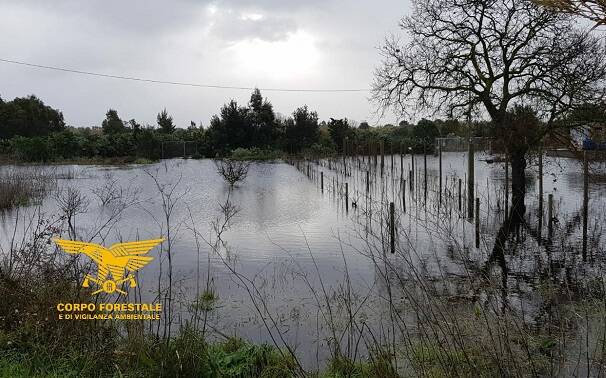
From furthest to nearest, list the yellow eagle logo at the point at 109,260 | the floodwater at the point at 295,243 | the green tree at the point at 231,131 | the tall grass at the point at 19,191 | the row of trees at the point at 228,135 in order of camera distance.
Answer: the green tree at the point at 231,131 → the row of trees at the point at 228,135 → the tall grass at the point at 19,191 → the floodwater at the point at 295,243 → the yellow eagle logo at the point at 109,260

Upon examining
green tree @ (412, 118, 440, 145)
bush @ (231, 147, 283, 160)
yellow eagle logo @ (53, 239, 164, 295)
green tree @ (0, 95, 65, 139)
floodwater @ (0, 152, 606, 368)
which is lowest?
floodwater @ (0, 152, 606, 368)

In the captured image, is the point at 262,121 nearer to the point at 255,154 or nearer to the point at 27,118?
the point at 255,154

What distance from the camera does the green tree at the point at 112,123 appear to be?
52844mm

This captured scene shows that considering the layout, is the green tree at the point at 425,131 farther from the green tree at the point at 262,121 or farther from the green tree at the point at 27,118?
the green tree at the point at 27,118

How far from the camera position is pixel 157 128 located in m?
53.1

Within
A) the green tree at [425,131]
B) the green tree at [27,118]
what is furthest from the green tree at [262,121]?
the green tree at [27,118]

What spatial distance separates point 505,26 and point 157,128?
43.9 metres

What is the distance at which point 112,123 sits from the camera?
55.4 meters

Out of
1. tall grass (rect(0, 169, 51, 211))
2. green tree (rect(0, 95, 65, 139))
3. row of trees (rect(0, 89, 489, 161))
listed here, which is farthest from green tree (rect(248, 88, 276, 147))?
tall grass (rect(0, 169, 51, 211))

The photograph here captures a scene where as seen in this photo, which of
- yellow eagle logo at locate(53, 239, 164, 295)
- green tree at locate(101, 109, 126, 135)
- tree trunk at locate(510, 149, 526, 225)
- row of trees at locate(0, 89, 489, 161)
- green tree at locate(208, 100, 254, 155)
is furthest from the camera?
green tree at locate(101, 109, 126, 135)

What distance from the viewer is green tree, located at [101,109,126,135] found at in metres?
52.8

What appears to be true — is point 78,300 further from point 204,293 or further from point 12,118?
point 12,118

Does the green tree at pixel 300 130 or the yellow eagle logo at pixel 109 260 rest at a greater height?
the green tree at pixel 300 130

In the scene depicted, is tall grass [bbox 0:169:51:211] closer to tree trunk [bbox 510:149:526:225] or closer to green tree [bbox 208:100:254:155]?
tree trunk [bbox 510:149:526:225]
